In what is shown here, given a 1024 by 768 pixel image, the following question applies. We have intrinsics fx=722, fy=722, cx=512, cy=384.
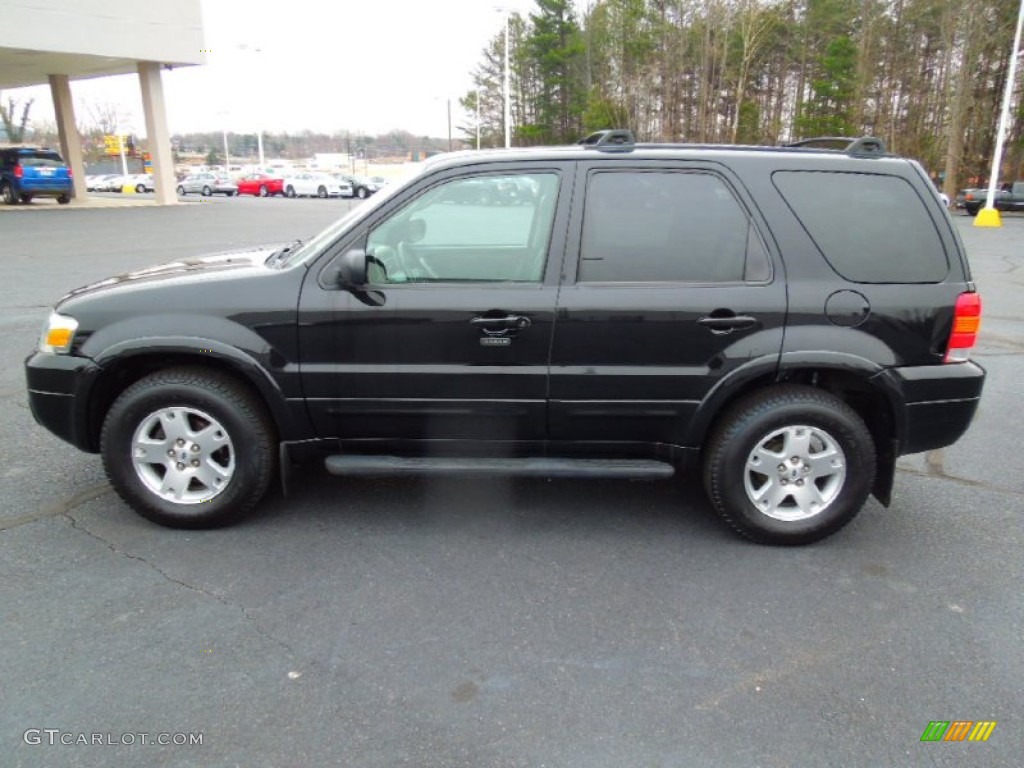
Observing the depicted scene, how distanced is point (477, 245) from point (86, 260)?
11833 mm

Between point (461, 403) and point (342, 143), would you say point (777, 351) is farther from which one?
point (342, 143)

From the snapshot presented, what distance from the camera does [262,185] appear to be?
149ft

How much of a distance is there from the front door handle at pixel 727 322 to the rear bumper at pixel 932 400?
2.17 ft

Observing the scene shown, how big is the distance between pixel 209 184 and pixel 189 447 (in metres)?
46.7

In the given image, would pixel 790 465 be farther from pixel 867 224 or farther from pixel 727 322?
pixel 867 224

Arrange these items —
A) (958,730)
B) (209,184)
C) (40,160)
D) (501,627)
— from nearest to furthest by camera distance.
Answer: (958,730), (501,627), (40,160), (209,184)

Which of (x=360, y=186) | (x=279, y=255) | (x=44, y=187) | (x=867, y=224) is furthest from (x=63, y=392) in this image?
(x=360, y=186)

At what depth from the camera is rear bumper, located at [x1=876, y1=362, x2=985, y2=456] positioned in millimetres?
3330

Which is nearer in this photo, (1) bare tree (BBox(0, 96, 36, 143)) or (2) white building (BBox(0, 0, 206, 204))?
(2) white building (BBox(0, 0, 206, 204))

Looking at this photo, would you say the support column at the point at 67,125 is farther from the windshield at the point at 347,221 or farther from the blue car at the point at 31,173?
the windshield at the point at 347,221

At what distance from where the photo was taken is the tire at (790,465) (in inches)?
131

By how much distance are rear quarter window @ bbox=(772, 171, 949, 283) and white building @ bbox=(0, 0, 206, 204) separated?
981 inches

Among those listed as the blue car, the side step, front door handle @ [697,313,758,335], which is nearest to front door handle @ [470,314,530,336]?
the side step

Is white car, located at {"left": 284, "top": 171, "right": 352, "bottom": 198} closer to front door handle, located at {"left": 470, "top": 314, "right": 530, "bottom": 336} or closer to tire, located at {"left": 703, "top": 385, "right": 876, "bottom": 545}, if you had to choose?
front door handle, located at {"left": 470, "top": 314, "right": 530, "bottom": 336}
